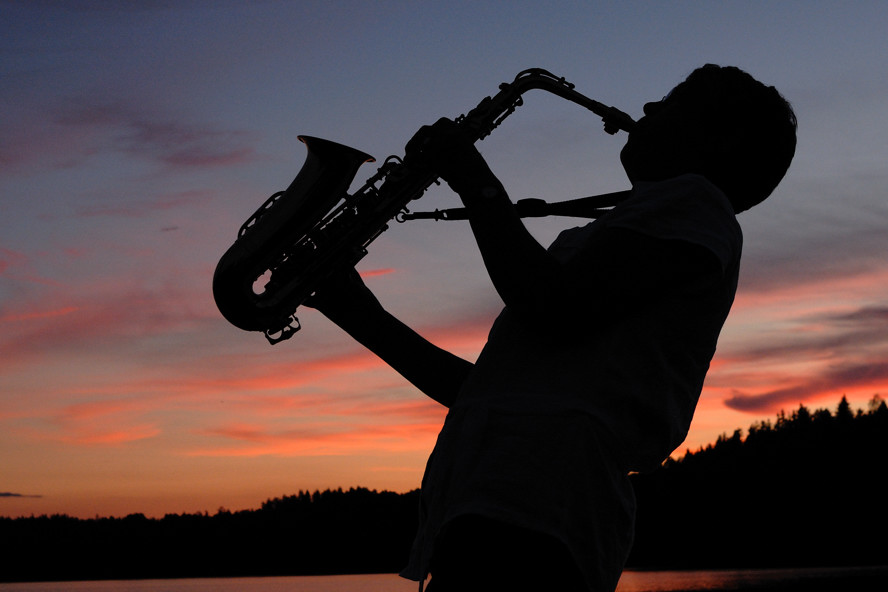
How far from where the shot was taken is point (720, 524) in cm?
12750

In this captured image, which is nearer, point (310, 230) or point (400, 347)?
point (400, 347)

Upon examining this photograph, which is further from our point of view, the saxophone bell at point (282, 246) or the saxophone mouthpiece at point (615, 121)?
the saxophone mouthpiece at point (615, 121)

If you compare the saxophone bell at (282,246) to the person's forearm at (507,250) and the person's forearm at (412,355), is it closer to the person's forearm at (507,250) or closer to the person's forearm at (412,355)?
the person's forearm at (412,355)

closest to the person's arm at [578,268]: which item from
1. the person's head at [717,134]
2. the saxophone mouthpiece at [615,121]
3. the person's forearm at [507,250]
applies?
the person's forearm at [507,250]

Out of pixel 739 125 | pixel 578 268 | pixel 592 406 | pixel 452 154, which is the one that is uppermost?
pixel 739 125

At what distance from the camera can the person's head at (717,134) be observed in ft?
7.83

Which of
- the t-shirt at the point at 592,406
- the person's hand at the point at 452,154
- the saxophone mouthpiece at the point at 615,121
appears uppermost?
the saxophone mouthpiece at the point at 615,121

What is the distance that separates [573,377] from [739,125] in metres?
0.94

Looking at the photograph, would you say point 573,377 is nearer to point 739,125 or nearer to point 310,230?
point 739,125

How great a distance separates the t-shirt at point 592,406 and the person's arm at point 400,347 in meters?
0.62

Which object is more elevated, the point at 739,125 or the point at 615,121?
the point at 615,121

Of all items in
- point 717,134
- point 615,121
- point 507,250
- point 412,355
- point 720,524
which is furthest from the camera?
point 720,524

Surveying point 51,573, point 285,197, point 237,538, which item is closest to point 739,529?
point 237,538

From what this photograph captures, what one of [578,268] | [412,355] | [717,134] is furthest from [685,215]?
[412,355]
